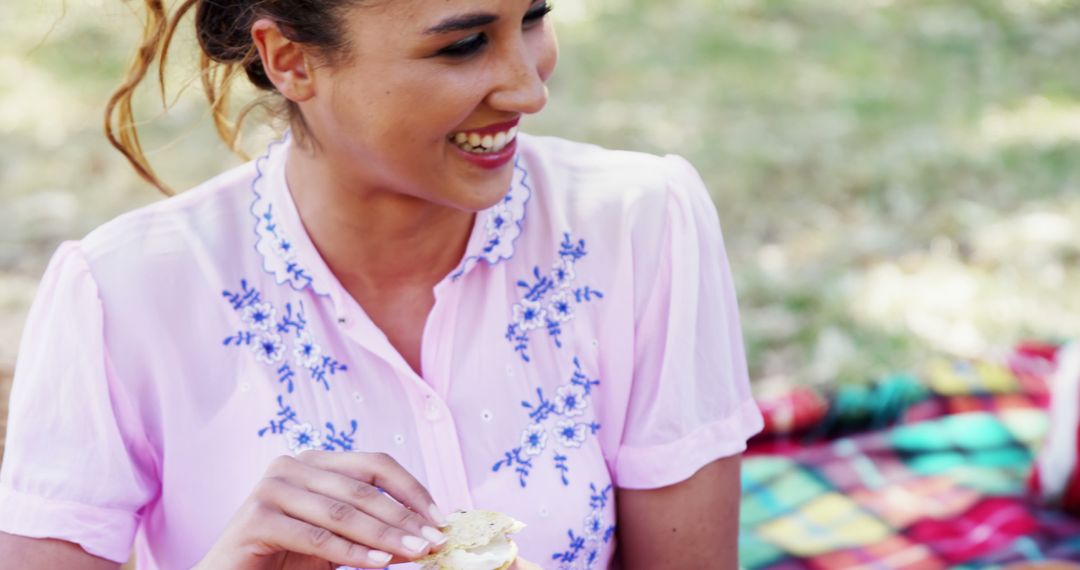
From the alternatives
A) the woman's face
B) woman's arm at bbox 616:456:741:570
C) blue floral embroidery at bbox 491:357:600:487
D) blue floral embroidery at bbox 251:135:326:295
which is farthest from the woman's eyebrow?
woman's arm at bbox 616:456:741:570

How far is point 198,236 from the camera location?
1.98m

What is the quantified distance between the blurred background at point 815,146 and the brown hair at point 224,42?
82 cm

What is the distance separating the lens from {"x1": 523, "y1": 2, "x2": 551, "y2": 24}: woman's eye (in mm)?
1799

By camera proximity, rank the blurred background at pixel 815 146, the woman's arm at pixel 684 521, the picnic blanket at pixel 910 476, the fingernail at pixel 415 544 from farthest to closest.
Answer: the blurred background at pixel 815 146 → the picnic blanket at pixel 910 476 → the woman's arm at pixel 684 521 → the fingernail at pixel 415 544

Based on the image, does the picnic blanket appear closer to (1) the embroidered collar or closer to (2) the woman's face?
(1) the embroidered collar

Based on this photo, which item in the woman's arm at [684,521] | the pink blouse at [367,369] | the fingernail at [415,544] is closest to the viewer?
the fingernail at [415,544]

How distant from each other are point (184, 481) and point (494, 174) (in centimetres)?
63

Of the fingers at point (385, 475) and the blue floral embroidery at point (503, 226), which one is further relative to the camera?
the blue floral embroidery at point (503, 226)

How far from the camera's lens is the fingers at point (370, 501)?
1558mm

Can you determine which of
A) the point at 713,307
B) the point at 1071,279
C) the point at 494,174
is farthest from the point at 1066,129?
the point at 494,174

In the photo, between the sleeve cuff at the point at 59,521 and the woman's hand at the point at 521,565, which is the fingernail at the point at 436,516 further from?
the sleeve cuff at the point at 59,521

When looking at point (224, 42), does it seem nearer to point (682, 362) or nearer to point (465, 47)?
point (465, 47)

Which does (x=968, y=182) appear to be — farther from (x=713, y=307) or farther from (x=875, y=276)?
(x=713, y=307)

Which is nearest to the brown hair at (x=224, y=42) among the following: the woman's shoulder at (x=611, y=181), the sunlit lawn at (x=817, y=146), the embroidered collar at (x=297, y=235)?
the embroidered collar at (x=297, y=235)
